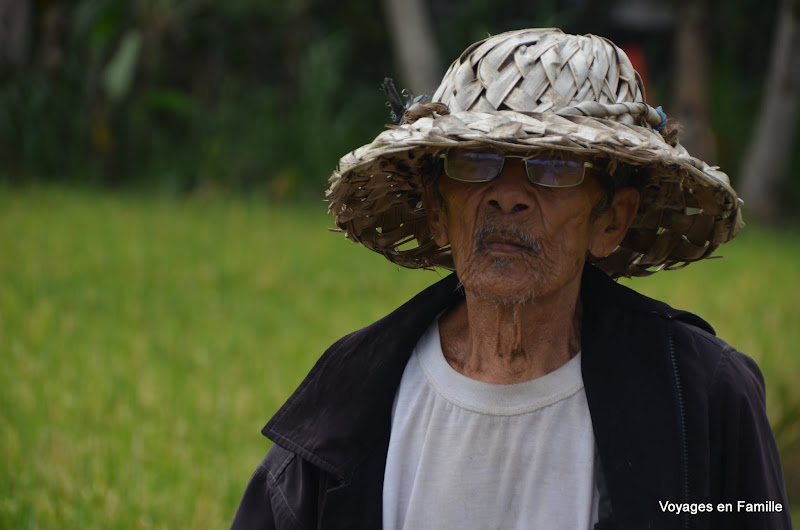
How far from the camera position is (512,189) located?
2021mm

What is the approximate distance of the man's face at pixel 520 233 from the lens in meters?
2.02

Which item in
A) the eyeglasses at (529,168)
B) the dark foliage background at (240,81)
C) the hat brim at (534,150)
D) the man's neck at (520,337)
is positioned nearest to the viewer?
the hat brim at (534,150)

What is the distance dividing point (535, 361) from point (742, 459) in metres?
0.45

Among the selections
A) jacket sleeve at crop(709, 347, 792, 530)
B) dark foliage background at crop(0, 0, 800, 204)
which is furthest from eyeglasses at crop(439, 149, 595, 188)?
dark foliage background at crop(0, 0, 800, 204)

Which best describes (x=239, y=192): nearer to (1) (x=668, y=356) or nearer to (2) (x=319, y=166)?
(2) (x=319, y=166)

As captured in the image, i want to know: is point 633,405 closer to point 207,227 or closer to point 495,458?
point 495,458

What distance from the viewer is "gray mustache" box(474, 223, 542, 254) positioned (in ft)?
6.62

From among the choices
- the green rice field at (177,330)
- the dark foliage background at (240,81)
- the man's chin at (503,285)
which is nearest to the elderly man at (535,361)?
the man's chin at (503,285)

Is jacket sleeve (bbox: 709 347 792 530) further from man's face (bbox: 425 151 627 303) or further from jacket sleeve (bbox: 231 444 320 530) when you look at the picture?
jacket sleeve (bbox: 231 444 320 530)


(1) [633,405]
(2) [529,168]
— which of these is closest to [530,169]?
(2) [529,168]

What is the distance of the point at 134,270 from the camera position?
7.03m

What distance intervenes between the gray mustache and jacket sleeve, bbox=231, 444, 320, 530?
591 millimetres

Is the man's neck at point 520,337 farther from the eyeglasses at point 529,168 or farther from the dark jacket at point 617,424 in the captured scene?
the eyeglasses at point 529,168

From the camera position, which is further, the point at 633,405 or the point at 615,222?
the point at 615,222
